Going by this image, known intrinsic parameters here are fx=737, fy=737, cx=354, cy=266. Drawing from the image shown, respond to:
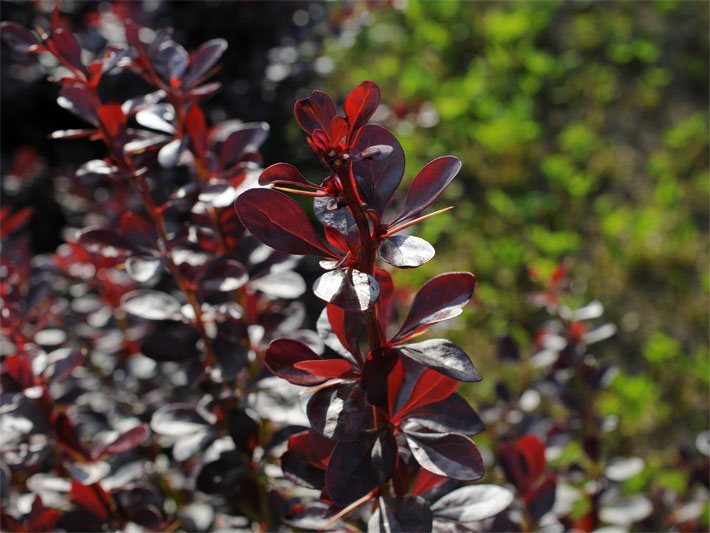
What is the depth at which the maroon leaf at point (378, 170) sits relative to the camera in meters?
0.92

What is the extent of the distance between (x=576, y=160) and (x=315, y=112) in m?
2.98

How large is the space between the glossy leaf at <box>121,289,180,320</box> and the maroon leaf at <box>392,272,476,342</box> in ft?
1.67

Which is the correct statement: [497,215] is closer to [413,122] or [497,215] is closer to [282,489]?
[413,122]

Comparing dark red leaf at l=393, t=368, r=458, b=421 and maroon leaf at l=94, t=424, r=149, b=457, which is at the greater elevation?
dark red leaf at l=393, t=368, r=458, b=421

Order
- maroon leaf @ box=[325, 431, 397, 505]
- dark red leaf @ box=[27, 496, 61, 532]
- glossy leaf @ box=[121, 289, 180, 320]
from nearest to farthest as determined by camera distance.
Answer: maroon leaf @ box=[325, 431, 397, 505], dark red leaf @ box=[27, 496, 61, 532], glossy leaf @ box=[121, 289, 180, 320]

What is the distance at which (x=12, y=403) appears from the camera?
122cm

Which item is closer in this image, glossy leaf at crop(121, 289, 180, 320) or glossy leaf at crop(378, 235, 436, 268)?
glossy leaf at crop(378, 235, 436, 268)

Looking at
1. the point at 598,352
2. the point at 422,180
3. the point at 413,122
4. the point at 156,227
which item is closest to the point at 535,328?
the point at 598,352

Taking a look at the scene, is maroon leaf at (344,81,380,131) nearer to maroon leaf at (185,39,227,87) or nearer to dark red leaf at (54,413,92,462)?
maroon leaf at (185,39,227,87)

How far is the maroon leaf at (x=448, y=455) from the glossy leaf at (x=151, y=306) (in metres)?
0.52

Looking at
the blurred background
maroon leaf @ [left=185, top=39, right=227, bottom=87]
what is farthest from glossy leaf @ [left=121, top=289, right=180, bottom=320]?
the blurred background

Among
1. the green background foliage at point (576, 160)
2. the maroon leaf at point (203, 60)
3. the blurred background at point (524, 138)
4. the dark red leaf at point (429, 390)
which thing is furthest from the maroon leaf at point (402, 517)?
the green background foliage at point (576, 160)

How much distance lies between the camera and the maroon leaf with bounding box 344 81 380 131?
0.85 meters

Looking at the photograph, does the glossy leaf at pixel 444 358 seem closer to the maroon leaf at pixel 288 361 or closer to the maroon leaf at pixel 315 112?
the maroon leaf at pixel 288 361
